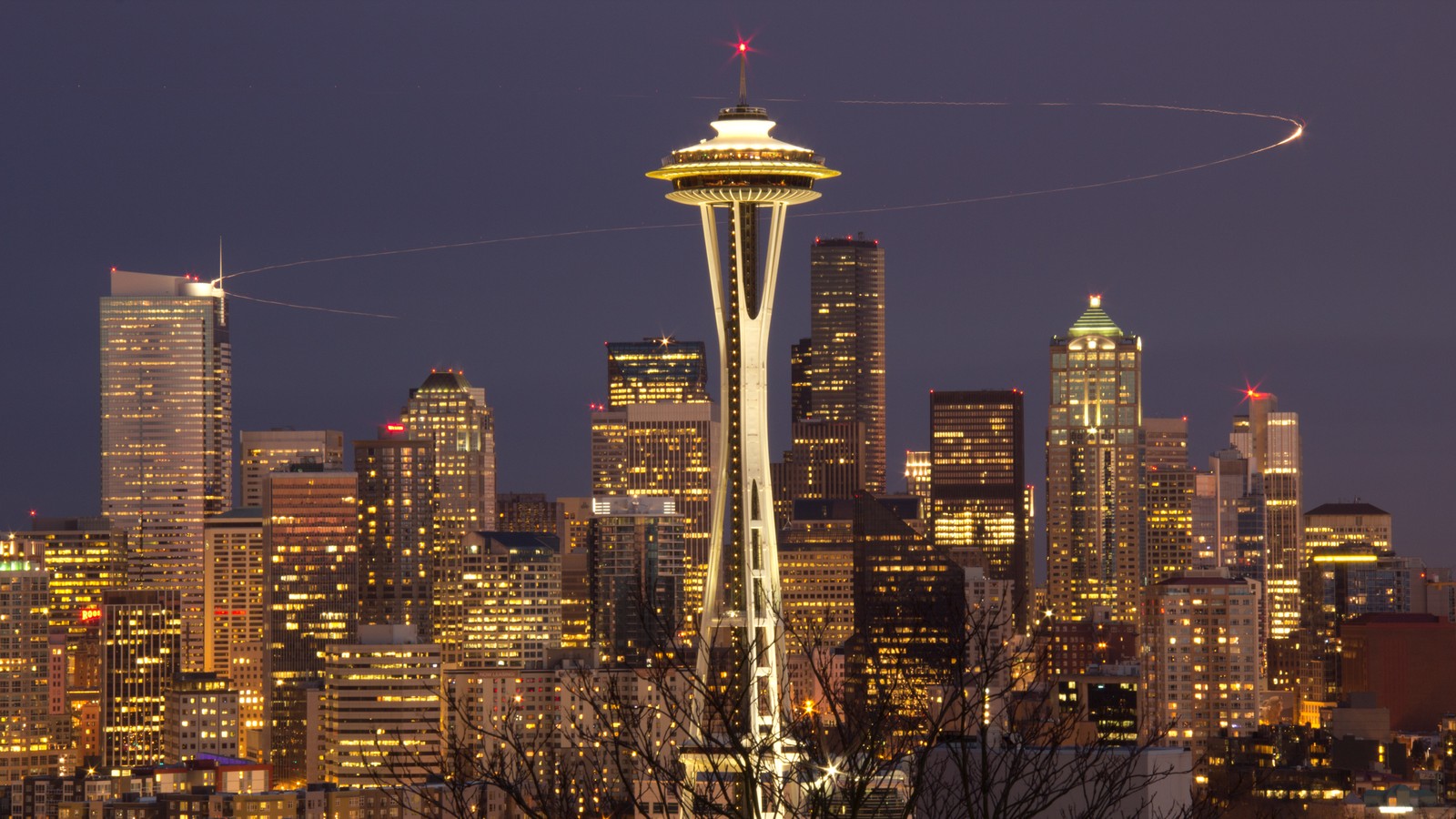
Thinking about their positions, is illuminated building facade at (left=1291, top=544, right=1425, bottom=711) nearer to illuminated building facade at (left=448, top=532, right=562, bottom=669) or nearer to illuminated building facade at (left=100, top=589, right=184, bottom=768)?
illuminated building facade at (left=448, top=532, right=562, bottom=669)

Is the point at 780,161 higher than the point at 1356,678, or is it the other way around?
the point at 780,161

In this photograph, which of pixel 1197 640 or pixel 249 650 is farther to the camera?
pixel 249 650

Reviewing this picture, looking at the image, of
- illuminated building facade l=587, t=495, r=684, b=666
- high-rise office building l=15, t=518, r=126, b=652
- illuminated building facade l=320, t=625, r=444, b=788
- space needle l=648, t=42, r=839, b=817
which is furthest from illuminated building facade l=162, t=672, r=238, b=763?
space needle l=648, t=42, r=839, b=817

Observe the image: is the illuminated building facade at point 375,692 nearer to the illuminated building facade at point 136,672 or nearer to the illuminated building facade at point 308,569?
the illuminated building facade at point 308,569

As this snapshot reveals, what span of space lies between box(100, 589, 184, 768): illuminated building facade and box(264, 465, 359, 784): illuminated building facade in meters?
6.03

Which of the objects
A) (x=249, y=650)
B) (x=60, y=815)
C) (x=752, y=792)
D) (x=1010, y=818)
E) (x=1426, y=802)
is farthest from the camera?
(x=249, y=650)

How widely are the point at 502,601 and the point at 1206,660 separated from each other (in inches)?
1804

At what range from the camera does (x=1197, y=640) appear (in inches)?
5522

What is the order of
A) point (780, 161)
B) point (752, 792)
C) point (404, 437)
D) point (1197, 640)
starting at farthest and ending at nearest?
point (404, 437) → point (1197, 640) → point (780, 161) → point (752, 792)

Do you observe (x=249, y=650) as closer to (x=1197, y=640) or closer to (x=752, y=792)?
(x=1197, y=640)

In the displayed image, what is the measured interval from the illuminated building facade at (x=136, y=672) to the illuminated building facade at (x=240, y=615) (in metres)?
4.19

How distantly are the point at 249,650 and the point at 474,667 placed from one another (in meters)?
23.5

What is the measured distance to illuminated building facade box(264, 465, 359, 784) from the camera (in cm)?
16375

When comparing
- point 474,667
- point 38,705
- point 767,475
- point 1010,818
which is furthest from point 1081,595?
point 1010,818
